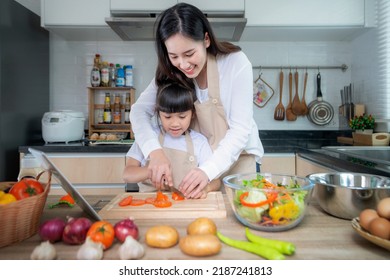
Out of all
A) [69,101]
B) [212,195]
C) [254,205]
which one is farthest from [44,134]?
[254,205]

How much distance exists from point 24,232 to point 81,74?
1.67 m

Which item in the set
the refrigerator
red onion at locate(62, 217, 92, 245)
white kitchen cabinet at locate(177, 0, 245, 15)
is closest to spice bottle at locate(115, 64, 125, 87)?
the refrigerator

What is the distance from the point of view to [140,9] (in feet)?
5.56

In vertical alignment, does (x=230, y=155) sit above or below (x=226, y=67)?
below

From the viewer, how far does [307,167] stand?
1477 mm

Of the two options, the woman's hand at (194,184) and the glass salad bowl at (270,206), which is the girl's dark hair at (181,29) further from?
the glass salad bowl at (270,206)

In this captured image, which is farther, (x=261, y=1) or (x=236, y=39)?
(x=236, y=39)

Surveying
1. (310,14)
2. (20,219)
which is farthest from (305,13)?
(20,219)

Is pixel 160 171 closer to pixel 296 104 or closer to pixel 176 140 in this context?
pixel 176 140

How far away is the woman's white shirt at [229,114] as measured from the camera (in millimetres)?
842

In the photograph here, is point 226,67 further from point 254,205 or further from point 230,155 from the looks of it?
point 254,205

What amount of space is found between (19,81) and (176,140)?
106 cm

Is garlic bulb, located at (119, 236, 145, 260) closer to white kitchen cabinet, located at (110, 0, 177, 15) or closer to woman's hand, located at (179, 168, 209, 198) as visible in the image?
woman's hand, located at (179, 168, 209, 198)

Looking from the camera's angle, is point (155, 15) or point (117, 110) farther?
point (117, 110)
